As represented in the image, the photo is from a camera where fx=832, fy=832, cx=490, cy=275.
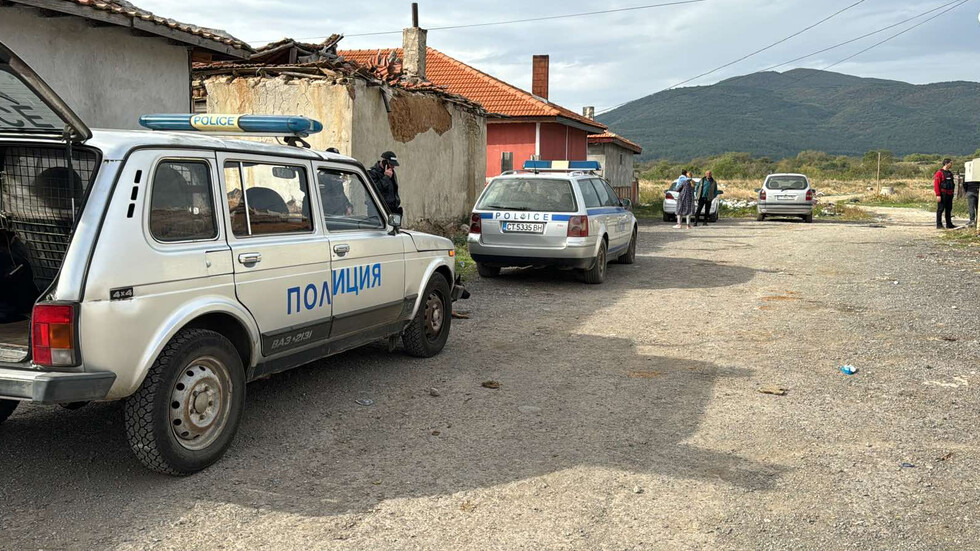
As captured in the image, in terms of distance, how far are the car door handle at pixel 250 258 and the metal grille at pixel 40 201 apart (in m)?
0.89

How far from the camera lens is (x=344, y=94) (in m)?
13.9

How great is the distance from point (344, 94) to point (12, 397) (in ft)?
35.1

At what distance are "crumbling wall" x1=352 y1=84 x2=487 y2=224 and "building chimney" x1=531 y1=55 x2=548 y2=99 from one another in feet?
41.2

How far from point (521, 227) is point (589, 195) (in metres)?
1.32

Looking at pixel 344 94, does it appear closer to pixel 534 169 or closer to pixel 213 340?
pixel 534 169

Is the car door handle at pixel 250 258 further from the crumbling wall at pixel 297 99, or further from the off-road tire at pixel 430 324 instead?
the crumbling wall at pixel 297 99

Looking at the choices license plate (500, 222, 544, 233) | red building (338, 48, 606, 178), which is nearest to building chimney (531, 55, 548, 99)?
red building (338, 48, 606, 178)

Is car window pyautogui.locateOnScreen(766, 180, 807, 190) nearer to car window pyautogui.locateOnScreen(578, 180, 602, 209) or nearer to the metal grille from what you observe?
car window pyautogui.locateOnScreen(578, 180, 602, 209)

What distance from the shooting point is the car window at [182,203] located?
4.29m

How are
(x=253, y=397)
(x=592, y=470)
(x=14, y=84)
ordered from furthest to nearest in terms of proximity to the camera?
(x=253, y=397)
(x=592, y=470)
(x=14, y=84)

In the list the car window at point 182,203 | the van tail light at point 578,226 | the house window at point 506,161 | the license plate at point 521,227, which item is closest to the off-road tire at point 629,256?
the van tail light at point 578,226

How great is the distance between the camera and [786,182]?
29.2 meters

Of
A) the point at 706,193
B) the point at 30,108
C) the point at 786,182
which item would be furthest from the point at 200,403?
the point at 786,182

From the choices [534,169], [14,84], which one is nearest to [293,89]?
[534,169]
